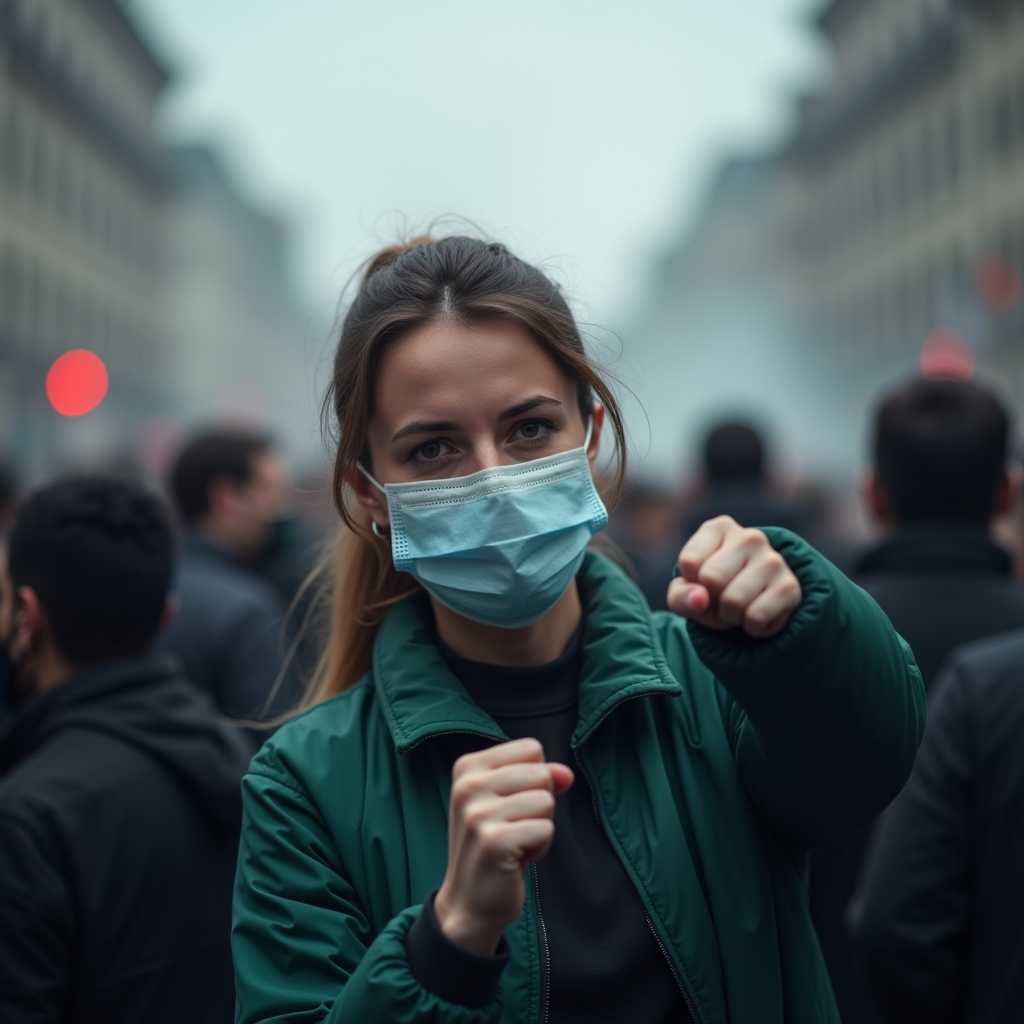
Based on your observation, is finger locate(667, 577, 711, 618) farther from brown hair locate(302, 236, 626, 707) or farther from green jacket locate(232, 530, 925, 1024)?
brown hair locate(302, 236, 626, 707)

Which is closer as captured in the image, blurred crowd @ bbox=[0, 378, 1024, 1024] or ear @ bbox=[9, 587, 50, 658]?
blurred crowd @ bbox=[0, 378, 1024, 1024]

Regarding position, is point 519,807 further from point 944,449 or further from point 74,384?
point 74,384

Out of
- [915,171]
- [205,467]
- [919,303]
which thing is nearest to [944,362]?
[205,467]

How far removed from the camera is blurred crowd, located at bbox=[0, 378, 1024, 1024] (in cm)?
247

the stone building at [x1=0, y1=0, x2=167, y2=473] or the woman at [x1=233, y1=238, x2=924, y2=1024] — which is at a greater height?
the stone building at [x1=0, y1=0, x2=167, y2=473]

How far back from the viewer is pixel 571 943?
1.81 metres

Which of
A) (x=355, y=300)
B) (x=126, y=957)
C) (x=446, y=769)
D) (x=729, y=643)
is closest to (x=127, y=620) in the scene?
(x=126, y=957)

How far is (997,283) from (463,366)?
127ft

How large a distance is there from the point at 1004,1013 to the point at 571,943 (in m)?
1.36

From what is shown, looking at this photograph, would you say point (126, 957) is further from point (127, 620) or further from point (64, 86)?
point (64, 86)

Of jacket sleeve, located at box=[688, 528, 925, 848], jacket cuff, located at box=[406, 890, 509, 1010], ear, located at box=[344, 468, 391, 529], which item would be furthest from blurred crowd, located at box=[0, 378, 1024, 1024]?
jacket sleeve, located at box=[688, 528, 925, 848]

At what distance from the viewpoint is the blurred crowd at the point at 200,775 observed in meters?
2.47

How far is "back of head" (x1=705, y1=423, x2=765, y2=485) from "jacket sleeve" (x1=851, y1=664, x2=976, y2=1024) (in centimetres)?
326

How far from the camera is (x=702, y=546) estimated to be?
157 cm
